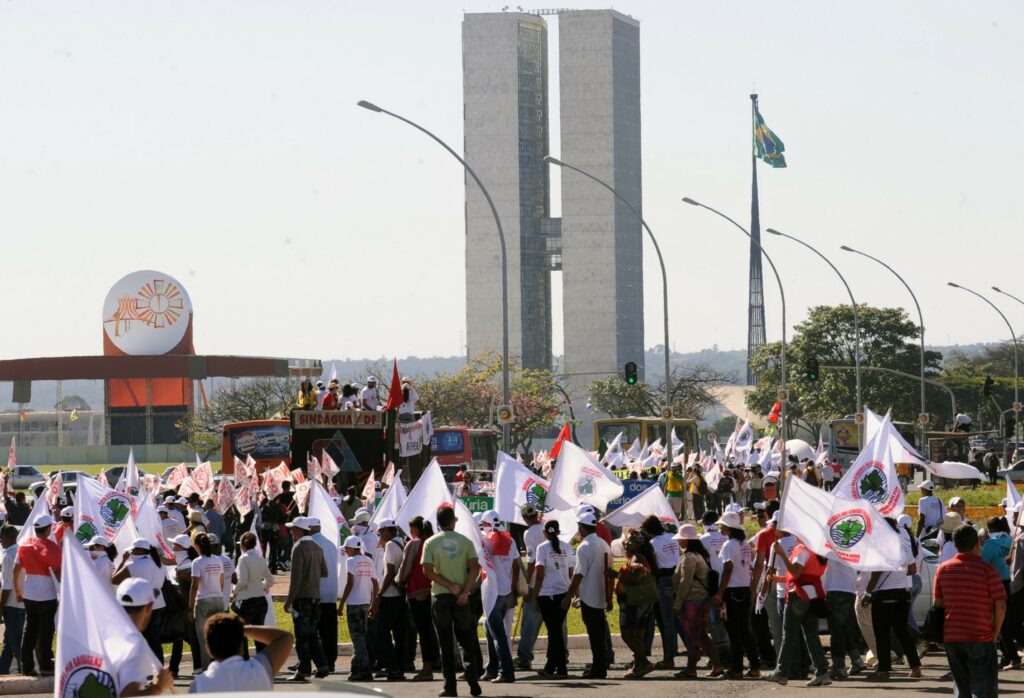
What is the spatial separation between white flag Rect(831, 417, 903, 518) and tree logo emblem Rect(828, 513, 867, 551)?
2.12 feet

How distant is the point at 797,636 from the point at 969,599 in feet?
10.8

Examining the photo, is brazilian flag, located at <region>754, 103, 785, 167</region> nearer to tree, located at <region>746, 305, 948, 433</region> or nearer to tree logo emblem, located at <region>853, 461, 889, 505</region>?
tree, located at <region>746, 305, 948, 433</region>

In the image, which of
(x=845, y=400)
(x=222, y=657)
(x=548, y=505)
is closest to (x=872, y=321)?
(x=845, y=400)

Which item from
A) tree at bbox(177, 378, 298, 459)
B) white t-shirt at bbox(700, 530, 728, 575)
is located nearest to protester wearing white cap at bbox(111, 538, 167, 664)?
white t-shirt at bbox(700, 530, 728, 575)

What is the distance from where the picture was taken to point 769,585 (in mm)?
15117

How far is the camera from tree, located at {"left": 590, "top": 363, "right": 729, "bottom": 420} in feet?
341

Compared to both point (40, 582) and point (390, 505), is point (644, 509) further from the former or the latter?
point (40, 582)

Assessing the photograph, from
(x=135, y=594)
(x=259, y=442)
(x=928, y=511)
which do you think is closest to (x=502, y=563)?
(x=135, y=594)

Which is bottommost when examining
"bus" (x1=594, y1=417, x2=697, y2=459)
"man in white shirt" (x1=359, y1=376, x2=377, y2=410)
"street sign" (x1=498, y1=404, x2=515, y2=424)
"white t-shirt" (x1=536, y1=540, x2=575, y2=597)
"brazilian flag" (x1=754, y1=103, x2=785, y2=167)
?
"white t-shirt" (x1=536, y1=540, x2=575, y2=597)

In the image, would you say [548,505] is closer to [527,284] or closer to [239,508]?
[239,508]

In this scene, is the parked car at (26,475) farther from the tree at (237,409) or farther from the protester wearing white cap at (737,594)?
the protester wearing white cap at (737,594)

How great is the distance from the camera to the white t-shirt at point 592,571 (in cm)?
1527

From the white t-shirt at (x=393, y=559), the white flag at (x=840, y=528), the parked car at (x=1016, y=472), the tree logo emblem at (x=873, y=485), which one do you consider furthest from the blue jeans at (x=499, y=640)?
the parked car at (x=1016, y=472)

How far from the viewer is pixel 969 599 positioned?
1142 centimetres
